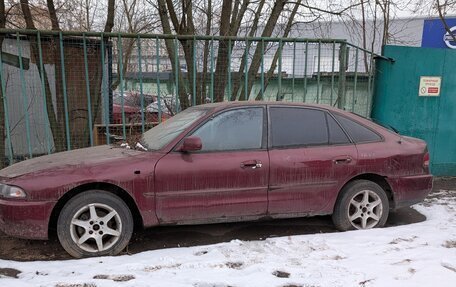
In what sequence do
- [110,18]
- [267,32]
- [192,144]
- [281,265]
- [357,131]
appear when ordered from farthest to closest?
1. [267,32]
2. [110,18]
3. [357,131]
4. [192,144]
5. [281,265]

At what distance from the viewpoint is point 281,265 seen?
151 inches

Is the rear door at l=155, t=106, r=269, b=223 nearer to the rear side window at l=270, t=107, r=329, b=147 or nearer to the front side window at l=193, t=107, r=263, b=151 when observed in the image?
the front side window at l=193, t=107, r=263, b=151

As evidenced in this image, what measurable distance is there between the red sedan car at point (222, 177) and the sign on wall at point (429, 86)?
8.91ft

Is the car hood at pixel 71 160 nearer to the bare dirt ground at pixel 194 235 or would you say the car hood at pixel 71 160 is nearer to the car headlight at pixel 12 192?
the car headlight at pixel 12 192

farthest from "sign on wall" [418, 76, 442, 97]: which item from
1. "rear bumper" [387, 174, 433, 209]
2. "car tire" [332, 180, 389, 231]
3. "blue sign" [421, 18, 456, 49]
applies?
"blue sign" [421, 18, 456, 49]

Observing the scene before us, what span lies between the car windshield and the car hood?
0.21 m

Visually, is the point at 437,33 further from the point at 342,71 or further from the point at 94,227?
the point at 94,227

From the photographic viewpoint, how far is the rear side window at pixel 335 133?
478 cm

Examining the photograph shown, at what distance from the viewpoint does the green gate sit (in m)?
7.36

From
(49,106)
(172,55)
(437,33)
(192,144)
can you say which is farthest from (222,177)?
(437,33)

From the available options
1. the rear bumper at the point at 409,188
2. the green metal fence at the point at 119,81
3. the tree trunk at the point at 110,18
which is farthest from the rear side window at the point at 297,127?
the tree trunk at the point at 110,18

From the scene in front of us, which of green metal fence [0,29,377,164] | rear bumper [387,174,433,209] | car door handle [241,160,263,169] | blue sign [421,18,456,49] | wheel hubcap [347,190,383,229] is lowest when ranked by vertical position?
wheel hubcap [347,190,383,229]

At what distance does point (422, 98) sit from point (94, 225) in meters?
6.04

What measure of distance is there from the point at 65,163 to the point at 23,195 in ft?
1.58
